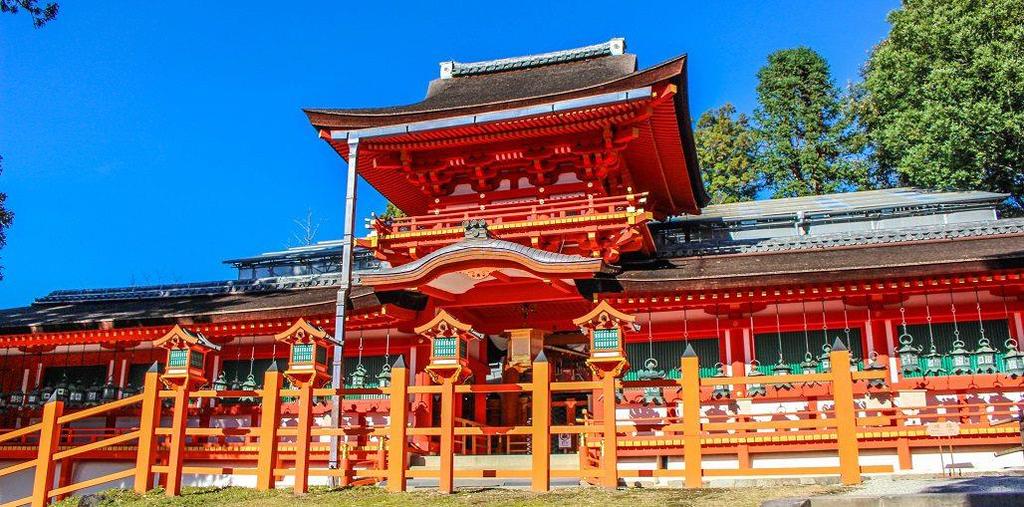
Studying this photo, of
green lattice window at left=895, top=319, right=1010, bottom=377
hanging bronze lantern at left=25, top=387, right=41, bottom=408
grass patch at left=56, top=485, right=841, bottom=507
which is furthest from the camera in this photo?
hanging bronze lantern at left=25, top=387, right=41, bottom=408

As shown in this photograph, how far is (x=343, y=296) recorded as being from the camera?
1612 cm

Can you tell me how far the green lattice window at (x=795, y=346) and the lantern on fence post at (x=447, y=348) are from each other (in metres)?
6.86

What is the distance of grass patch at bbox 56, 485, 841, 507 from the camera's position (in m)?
9.60

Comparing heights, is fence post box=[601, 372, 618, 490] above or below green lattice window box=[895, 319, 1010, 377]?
below

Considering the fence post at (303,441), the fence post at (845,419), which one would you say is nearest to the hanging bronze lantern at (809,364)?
the fence post at (845,419)

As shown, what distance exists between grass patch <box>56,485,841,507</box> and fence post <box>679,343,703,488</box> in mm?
458

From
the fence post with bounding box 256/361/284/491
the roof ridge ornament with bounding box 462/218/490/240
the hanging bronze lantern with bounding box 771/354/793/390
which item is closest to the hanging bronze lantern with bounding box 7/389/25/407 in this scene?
the fence post with bounding box 256/361/284/491

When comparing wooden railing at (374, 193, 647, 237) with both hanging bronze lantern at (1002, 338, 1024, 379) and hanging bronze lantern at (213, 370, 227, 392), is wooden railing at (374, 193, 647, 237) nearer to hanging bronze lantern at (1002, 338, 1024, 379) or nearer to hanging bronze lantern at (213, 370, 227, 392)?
hanging bronze lantern at (213, 370, 227, 392)

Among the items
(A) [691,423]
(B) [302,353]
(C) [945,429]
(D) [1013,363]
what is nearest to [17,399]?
(B) [302,353]

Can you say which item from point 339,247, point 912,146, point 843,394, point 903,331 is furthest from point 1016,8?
point 339,247

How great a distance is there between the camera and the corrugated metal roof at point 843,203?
21.7 meters

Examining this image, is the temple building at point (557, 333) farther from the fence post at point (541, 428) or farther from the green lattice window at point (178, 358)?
the green lattice window at point (178, 358)

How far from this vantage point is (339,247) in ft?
84.8

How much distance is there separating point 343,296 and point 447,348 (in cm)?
455
